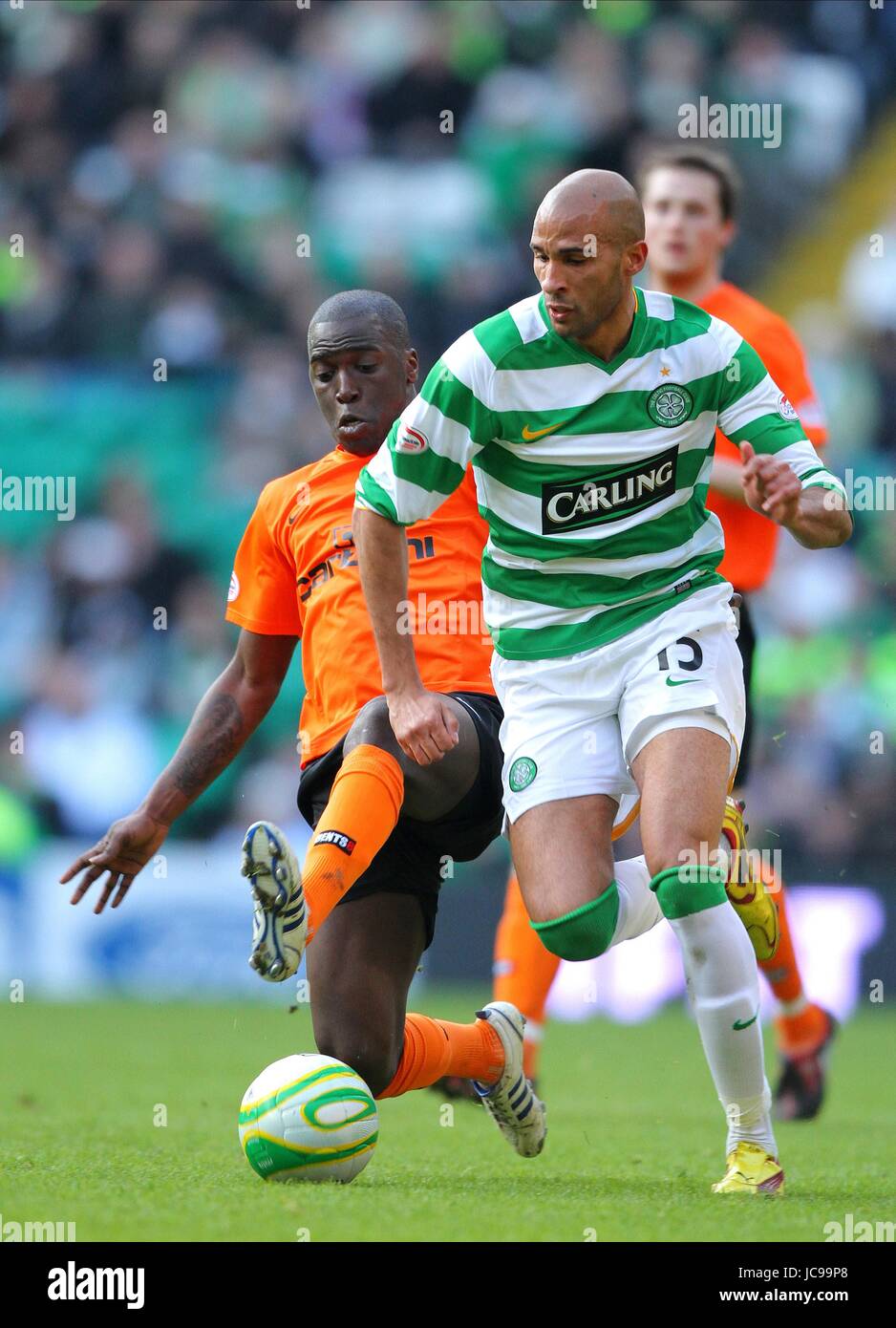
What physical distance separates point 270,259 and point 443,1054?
34.0 ft

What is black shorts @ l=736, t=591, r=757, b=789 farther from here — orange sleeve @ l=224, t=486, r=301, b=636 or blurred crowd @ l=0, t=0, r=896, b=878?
blurred crowd @ l=0, t=0, r=896, b=878

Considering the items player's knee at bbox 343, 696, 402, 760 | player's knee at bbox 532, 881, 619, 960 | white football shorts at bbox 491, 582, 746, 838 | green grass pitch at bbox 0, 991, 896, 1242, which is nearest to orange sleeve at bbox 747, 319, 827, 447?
white football shorts at bbox 491, 582, 746, 838

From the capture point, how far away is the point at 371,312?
484 cm

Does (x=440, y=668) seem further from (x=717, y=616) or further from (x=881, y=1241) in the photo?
(x=881, y=1241)

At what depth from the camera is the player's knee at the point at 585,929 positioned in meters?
4.12

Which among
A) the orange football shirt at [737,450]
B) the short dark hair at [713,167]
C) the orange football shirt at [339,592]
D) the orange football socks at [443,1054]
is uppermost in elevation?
the short dark hair at [713,167]

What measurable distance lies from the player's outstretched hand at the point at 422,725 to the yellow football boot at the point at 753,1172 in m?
1.08

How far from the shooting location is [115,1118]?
5.79 m

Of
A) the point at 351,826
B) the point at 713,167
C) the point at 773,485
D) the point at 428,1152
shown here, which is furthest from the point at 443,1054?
the point at 713,167

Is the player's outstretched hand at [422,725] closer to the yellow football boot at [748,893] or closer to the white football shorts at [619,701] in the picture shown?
the white football shorts at [619,701]

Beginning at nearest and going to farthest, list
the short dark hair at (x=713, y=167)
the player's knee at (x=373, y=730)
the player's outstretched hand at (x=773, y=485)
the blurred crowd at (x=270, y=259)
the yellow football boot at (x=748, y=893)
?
the player's outstretched hand at (x=773, y=485)
the player's knee at (x=373, y=730)
the yellow football boot at (x=748, y=893)
the short dark hair at (x=713, y=167)
the blurred crowd at (x=270, y=259)

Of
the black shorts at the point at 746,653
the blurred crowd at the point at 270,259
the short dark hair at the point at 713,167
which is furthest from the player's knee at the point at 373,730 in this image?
the blurred crowd at the point at 270,259

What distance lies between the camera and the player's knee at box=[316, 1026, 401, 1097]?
4.62 metres

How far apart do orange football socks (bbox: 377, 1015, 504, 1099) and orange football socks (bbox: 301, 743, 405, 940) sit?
0.62 meters
